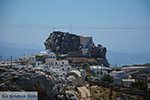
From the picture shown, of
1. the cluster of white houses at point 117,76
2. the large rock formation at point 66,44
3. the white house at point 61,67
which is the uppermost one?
the large rock formation at point 66,44

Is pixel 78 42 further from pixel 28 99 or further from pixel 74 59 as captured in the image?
pixel 28 99

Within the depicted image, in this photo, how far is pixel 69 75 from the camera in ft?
165

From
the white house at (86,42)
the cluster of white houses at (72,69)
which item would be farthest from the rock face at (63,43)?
the cluster of white houses at (72,69)

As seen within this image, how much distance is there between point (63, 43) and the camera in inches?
3374

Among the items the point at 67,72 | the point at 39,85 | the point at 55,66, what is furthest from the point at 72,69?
the point at 39,85

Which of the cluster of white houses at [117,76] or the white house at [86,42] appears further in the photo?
the white house at [86,42]

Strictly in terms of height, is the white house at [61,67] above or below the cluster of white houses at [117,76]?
above

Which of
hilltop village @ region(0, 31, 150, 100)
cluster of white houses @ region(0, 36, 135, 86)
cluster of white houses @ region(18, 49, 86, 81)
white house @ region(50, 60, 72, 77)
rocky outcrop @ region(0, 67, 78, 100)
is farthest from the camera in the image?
white house @ region(50, 60, 72, 77)

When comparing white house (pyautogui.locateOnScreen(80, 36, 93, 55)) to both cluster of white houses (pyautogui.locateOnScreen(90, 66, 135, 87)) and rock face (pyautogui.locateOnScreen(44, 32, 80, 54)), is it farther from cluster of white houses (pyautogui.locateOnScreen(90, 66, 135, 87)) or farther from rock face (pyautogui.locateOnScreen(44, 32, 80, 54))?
cluster of white houses (pyautogui.locateOnScreen(90, 66, 135, 87))

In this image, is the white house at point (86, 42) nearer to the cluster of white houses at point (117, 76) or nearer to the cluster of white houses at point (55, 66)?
the cluster of white houses at point (55, 66)

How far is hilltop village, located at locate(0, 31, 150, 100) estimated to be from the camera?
1112 inches

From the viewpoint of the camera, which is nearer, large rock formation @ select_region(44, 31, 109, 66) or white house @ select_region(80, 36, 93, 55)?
large rock formation @ select_region(44, 31, 109, 66)

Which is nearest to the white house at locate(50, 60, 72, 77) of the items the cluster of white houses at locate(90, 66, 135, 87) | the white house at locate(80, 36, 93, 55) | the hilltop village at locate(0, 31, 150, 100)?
the hilltop village at locate(0, 31, 150, 100)

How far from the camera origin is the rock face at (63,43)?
8456cm
